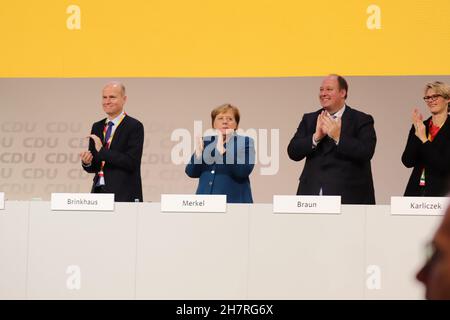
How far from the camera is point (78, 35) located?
4.57 metres

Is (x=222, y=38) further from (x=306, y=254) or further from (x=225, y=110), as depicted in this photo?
(x=306, y=254)

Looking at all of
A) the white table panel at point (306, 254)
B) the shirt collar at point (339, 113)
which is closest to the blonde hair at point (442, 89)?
the shirt collar at point (339, 113)

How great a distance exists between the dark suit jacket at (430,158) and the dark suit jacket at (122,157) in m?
1.78

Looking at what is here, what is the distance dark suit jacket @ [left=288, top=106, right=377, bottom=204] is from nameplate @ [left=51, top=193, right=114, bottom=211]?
4.17 ft

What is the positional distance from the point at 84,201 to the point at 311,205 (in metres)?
1.52

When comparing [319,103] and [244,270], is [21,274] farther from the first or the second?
[319,103]

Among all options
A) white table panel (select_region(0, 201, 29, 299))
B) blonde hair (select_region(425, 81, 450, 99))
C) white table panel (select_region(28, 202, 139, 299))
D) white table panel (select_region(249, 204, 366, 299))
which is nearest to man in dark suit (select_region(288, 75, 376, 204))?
white table panel (select_region(249, 204, 366, 299))

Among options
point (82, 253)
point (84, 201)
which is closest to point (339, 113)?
point (84, 201)

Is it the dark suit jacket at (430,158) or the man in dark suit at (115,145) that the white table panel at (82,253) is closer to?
the man in dark suit at (115,145)

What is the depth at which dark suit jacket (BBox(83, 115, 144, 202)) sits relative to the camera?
14.8 ft

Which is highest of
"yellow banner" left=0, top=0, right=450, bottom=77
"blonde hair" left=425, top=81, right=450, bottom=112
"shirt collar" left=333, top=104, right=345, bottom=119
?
"yellow banner" left=0, top=0, right=450, bottom=77

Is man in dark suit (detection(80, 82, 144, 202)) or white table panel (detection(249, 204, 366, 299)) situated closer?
white table panel (detection(249, 204, 366, 299))

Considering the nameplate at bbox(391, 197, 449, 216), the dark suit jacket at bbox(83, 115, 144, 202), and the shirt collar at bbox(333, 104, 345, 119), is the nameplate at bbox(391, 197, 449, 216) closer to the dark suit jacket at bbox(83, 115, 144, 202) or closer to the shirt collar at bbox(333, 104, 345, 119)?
the shirt collar at bbox(333, 104, 345, 119)

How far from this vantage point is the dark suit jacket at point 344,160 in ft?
14.3
